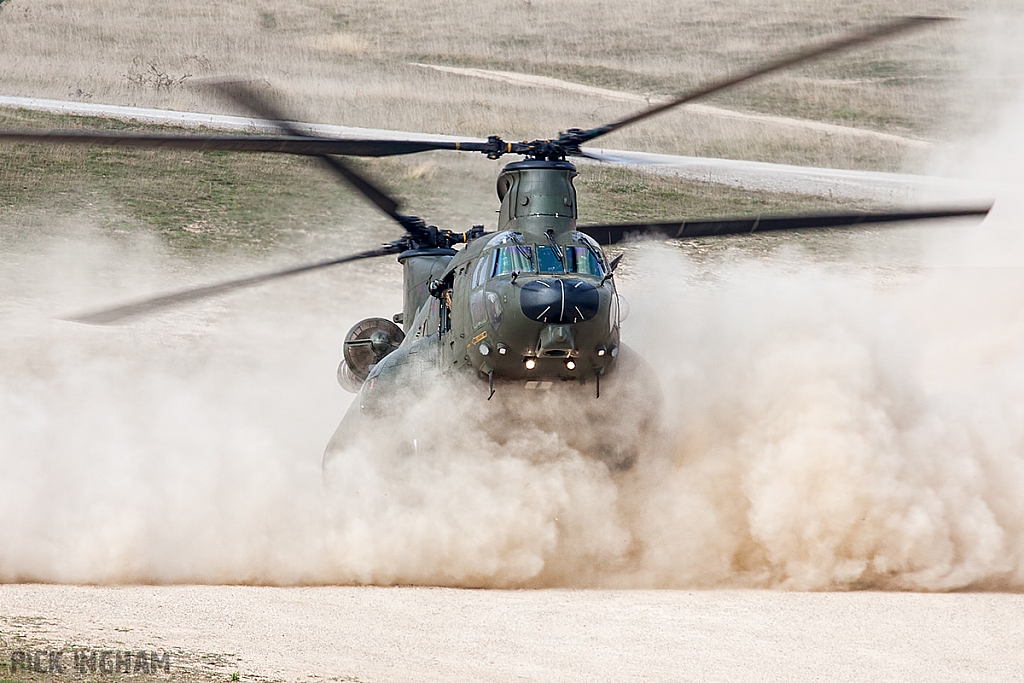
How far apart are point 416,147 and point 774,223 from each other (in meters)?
3.34

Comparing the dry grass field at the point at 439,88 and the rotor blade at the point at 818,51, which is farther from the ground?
the dry grass field at the point at 439,88

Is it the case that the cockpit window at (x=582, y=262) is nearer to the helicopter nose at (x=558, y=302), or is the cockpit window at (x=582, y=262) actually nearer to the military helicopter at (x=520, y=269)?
the military helicopter at (x=520, y=269)

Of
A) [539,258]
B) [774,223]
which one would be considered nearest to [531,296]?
[539,258]

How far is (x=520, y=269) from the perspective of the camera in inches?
455

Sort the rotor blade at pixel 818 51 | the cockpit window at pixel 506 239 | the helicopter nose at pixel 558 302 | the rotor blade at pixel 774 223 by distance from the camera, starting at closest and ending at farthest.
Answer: the rotor blade at pixel 818 51 → the helicopter nose at pixel 558 302 → the rotor blade at pixel 774 223 → the cockpit window at pixel 506 239

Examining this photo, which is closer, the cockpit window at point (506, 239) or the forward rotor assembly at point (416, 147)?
the forward rotor assembly at point (416, 147)

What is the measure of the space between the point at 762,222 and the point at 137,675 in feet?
22.0

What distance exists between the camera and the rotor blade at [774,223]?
37.2 ft

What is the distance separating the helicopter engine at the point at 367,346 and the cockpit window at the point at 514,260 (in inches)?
138

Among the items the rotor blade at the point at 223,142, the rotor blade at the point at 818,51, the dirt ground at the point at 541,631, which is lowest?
the dirt ground at the point at 541,631

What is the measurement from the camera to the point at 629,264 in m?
28.8

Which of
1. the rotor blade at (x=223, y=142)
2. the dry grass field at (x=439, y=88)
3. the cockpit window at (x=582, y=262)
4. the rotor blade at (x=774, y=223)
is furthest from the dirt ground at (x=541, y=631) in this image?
the dry grass field at (x=439, y=88)

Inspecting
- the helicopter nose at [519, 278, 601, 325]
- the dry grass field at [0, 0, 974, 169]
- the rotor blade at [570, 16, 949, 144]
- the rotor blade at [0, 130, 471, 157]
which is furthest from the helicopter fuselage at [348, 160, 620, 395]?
the dry grass field at [0, 0, 974, 169]

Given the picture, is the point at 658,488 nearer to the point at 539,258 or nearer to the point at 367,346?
the point at 539,258
